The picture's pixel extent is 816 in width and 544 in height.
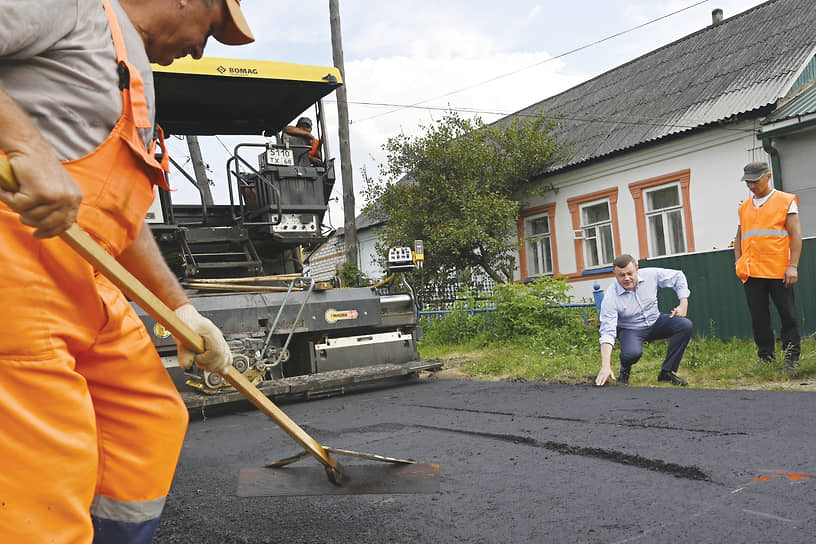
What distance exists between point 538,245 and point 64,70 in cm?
1582

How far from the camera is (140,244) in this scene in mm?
1855

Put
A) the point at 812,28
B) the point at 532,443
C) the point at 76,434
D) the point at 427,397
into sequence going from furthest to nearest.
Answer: the point at 812,28 < the point at 427,397 < the point at 532,443 < the point at 76,434

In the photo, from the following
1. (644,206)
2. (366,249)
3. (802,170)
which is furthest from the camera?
(366,249)

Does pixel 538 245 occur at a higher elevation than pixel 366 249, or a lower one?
lower

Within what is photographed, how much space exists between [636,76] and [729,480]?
16.0 metres

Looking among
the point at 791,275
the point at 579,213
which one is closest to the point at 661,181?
the point at 579,213

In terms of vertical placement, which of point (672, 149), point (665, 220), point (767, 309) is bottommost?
point (767, 309)

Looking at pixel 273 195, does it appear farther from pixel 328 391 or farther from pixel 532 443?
pixel 532 443

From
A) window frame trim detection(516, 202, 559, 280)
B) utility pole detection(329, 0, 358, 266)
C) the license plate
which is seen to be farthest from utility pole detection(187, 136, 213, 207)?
window frame trim detection(516, 202, 559, 280)

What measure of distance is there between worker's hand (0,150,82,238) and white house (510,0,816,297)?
1221 centimetres

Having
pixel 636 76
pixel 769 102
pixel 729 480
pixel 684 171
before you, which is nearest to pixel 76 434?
pixel 729 480

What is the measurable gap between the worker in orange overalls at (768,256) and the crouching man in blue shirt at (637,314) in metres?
0.58

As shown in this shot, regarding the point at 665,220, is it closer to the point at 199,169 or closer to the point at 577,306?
the point at 577,306

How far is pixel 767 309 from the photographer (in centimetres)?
623
